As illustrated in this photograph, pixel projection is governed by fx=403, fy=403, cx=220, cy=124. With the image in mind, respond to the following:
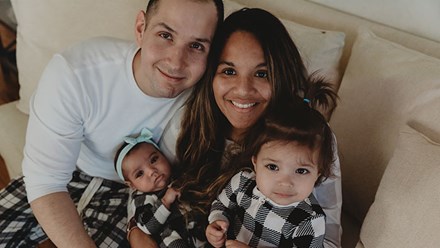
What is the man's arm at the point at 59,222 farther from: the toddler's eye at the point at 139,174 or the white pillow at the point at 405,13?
the white pillow at the point at 405,13

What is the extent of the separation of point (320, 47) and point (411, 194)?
1.82ft

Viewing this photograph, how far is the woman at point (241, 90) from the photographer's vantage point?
45.1 inches

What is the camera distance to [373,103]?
1.24 m

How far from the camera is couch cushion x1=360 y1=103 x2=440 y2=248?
3.15ft

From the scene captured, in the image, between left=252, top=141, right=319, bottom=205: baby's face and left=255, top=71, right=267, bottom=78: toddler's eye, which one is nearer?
left=252, top=141, right=319, bottom=205: baby's face

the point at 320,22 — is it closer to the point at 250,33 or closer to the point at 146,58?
the point at 250,33

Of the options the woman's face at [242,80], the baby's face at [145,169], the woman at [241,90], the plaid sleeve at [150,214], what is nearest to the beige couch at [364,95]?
the woman at [241,90]

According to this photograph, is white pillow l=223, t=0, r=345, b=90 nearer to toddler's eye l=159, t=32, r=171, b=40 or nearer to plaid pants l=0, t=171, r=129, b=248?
toddler's eye l=159, t=32, r=171, b=40

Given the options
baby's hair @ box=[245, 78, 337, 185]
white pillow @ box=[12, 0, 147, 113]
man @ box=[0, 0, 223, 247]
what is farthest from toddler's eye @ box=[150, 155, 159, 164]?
white pillow @ box=[12, 0, 147, 113]

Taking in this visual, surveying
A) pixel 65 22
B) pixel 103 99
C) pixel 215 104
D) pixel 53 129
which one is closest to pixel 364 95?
pixel 215 104

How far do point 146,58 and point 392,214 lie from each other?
80 centimetres

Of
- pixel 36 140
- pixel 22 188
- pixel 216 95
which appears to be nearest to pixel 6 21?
pixel 22 188

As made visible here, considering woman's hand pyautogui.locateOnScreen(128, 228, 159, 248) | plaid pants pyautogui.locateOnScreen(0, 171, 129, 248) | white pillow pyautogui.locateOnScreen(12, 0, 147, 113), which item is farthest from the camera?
Result: white pillow pyautogui.locateOnScreen(12, 0, 147, 113)

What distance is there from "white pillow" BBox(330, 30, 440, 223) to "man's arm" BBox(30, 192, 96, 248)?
86 centimetres
